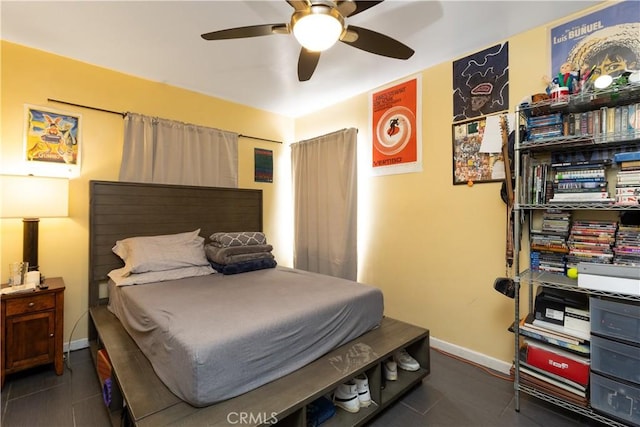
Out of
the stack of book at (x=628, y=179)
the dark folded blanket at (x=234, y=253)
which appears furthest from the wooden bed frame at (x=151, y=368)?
the stack of book at (x=628, y=179)

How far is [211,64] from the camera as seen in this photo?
9.01 feet

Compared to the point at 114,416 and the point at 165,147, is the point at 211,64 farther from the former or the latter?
the point at 114,416

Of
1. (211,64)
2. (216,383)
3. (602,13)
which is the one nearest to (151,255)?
(216,383)

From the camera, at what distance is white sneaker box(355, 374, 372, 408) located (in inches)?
68.1

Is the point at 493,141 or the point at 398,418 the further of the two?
the point at 493,141

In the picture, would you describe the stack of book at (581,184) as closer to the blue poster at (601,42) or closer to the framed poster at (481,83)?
the blue poster at (601,42)

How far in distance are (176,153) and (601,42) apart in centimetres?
361

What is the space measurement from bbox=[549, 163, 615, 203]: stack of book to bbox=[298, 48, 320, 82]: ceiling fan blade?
171 centimetres

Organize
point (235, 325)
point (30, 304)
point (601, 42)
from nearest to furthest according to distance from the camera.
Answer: point (235, 325) → point (601, 42) → point (30, 304)

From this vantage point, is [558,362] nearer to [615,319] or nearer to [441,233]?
[615,319]

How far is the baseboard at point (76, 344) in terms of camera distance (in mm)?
2588

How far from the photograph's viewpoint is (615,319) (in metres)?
1.58

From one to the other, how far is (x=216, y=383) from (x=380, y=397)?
986 mm

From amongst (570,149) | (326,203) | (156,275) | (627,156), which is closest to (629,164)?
(627,156)
